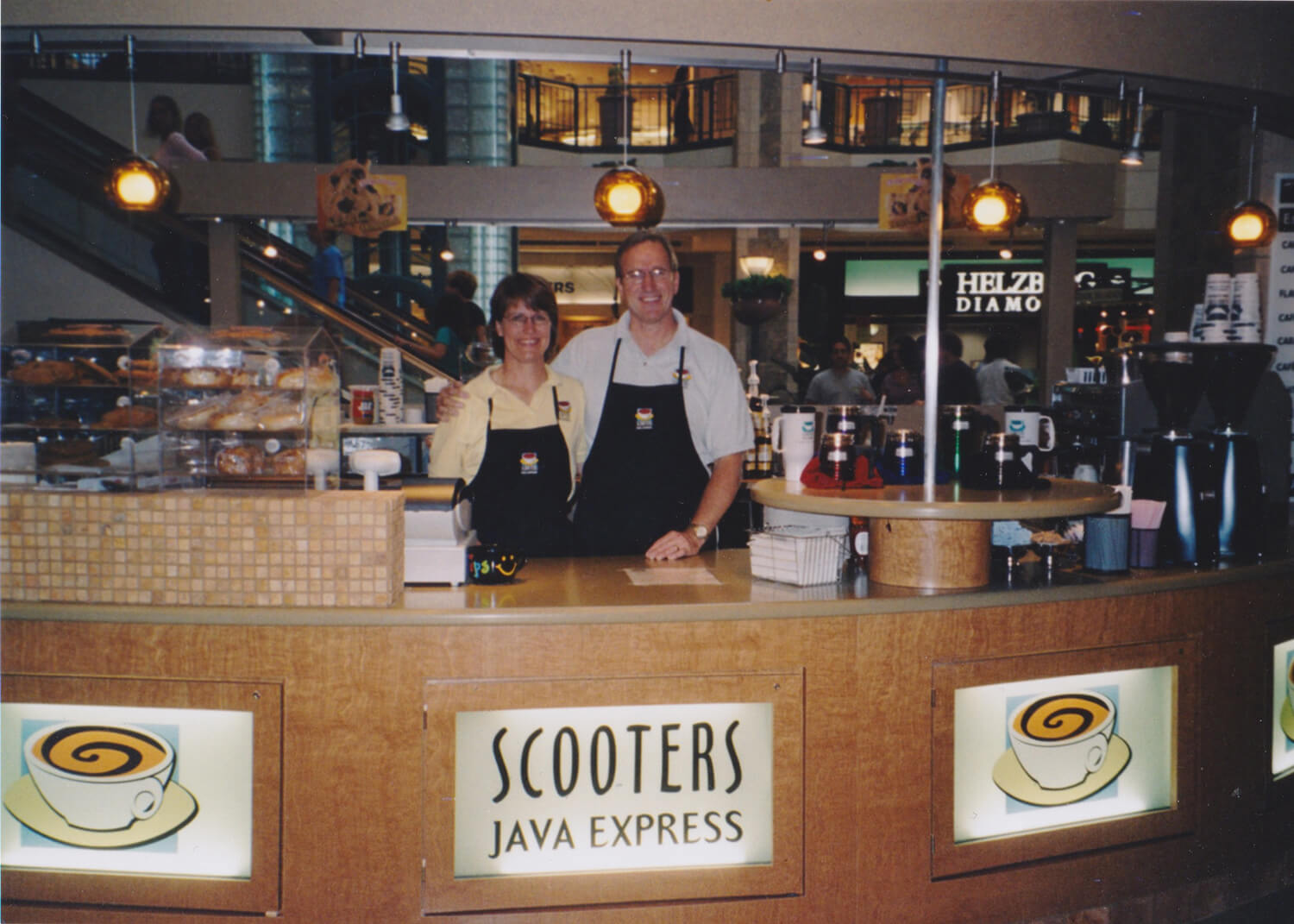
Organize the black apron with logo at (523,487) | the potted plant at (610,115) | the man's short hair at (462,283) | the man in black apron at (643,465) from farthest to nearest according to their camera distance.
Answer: the potted plant at (610,115), the man's short hair at (462,283), the man in black apron at (643,465), the black apron with logo at (523,487)

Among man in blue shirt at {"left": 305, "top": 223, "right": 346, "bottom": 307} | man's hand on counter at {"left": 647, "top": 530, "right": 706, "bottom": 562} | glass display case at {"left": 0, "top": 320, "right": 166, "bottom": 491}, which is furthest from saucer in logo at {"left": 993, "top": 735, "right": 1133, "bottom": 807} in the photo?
man in blue shirt at {"left": 305, "top": 223, "right": 346, "bottom": 307}

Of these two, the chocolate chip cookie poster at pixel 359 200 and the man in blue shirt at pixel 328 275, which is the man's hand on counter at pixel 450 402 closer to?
the chocolate chip cookie poster at pixel 359 200

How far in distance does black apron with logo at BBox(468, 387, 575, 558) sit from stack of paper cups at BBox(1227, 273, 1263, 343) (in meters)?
2.38

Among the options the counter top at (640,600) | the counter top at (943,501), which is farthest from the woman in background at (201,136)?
the counter top at (943,501)

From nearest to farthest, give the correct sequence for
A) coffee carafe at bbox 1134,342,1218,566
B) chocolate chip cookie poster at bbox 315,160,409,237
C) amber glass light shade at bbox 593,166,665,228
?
coffee carafe at bbox 1134,342,1218,566
amber glass light shade at bbox 593,166,665,228
chocolate chip cookie poster at bbox 315,160,409,237

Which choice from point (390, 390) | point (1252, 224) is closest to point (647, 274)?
point (390, 390)

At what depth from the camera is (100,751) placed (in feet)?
7.97

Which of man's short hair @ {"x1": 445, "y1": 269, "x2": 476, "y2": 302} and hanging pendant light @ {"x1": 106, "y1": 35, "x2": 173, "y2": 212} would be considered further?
man's short hair @ {"x1": 445, "y1": 269, "x2": 476, "y2": 302}

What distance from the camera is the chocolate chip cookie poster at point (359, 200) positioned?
19.7 ft

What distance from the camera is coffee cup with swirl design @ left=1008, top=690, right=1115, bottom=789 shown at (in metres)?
2.65

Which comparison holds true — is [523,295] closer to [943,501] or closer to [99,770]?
[943,501]

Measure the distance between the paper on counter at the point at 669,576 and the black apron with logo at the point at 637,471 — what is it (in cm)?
47

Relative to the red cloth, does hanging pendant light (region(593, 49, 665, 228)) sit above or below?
above

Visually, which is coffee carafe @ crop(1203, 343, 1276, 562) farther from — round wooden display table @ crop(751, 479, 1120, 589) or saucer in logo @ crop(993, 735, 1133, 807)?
saucer in logo @ crop(993, 735, 1133, 807)
